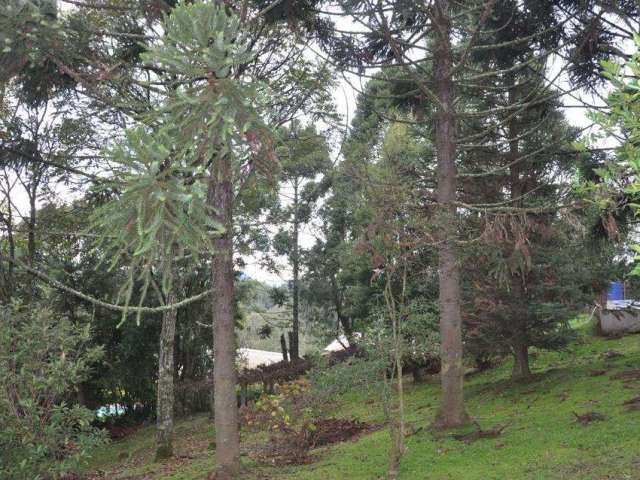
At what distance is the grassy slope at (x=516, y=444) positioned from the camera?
6941 mm

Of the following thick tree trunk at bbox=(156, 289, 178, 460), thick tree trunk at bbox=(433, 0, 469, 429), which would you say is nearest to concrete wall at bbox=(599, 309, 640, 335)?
thick tree trunk at bbox=(433, 0, 469, 429)

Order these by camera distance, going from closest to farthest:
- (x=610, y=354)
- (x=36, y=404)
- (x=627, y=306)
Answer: (x=36, y=404) → (x=627, y=306) → (x=610, y=354)

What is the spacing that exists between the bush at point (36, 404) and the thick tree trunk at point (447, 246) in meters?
4.97

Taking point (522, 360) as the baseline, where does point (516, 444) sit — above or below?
below

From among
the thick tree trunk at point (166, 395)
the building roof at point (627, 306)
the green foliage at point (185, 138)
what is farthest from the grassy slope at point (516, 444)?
the green foliage at point (185, 138)

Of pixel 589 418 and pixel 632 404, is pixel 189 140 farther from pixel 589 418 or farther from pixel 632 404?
pixel 632 404

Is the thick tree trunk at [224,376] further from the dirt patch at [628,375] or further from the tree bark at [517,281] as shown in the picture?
the dirt patch at [628,375]

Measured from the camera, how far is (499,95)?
12789 mm

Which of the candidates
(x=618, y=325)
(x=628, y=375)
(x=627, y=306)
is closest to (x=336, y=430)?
(x=628, y=375)

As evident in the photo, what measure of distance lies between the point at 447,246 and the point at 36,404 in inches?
226

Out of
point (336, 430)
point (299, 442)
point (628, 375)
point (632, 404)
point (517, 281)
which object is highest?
point (517, 281)

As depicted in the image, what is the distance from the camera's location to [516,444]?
795 cm

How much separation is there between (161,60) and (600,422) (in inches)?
293

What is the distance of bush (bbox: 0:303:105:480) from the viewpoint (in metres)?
6.07
